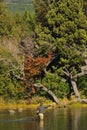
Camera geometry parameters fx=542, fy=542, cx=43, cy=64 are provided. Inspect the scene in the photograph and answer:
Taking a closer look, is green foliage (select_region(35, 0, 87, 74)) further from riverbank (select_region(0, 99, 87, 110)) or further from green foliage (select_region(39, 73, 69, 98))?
riverbank (select_region(0, 99, 87, 110))

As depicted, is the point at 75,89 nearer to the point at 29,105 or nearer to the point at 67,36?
the point at 29,105

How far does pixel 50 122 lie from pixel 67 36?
754 inches

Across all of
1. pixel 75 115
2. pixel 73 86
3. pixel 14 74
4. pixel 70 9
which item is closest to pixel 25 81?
pixel 14 74

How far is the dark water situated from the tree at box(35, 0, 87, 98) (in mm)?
10960

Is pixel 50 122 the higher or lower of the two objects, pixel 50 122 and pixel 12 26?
the lower

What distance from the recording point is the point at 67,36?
183 feet

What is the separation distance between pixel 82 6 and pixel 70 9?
6.28 ft

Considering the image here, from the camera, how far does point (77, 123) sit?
37.2 meters

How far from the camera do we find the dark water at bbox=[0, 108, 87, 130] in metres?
35.1

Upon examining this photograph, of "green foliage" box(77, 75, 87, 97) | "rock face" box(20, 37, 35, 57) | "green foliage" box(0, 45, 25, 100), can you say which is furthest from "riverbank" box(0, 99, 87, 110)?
"rock face" box(20, 37, 35, 57)

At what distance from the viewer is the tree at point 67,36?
182ft

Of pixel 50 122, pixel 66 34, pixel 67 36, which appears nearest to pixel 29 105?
pixel 67 36

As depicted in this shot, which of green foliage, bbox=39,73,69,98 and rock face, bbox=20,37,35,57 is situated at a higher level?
rock face, bbox=20,37,35,57

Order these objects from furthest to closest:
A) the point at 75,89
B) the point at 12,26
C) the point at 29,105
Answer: the point at 12,26 < the point at 75,89 < the point at 29,105
